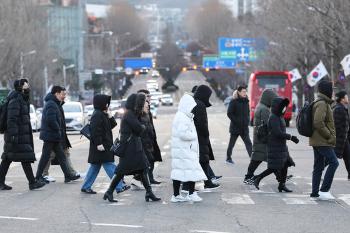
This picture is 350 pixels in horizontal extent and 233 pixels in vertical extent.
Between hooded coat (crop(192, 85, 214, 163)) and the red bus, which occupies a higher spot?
hooded coat (crop(192, 85, 214, 163))

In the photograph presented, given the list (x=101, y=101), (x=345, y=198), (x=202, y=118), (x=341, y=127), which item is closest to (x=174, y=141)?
(x=202, y=118)

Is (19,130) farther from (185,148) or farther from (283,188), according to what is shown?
(283,188)

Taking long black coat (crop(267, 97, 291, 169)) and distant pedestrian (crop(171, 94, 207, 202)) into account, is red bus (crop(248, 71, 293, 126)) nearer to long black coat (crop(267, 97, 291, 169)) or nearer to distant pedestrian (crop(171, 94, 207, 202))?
long black coat (crop(267, 97, 291, 169))

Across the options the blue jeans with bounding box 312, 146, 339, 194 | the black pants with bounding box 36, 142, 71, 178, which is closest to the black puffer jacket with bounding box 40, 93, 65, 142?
the black pants with bounding box 36, 142, 71, 178

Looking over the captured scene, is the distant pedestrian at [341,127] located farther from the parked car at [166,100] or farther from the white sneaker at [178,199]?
the parked car at [166,100]

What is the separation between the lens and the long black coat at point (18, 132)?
16.1 meters

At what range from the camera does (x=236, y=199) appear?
48.9ft

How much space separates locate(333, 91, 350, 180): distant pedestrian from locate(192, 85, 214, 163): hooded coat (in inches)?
109

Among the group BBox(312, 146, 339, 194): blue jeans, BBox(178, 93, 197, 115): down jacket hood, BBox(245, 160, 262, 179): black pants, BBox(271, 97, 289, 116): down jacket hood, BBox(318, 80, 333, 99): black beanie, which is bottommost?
BBox(245, 160, 262, 179): black pants

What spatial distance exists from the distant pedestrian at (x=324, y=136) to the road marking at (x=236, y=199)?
3.61 ft

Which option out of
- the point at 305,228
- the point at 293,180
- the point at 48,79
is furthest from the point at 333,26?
the point at 48,79

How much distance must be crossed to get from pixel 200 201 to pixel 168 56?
180263 millimetres

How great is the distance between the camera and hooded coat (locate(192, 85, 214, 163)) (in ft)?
49.8

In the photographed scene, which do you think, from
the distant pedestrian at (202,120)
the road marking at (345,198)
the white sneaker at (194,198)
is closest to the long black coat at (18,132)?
the distant pedestrian at (202,120)
